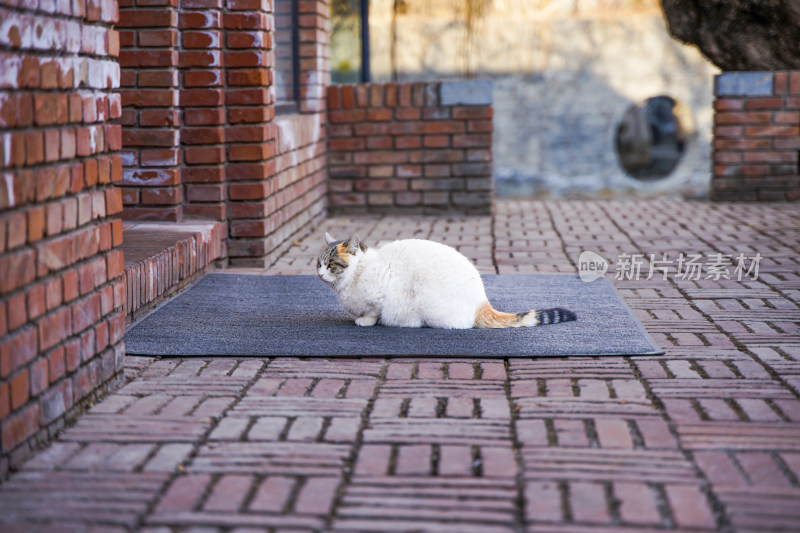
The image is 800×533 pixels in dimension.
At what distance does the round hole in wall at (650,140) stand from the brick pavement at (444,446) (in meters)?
7.63

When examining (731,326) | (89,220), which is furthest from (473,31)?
(89,220)

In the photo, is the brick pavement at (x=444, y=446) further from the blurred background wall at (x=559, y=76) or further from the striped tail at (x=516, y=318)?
the blurred background wall at (x=559, y=76)


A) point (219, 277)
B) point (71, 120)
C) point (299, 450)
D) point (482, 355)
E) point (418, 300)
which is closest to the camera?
point (299, 450)

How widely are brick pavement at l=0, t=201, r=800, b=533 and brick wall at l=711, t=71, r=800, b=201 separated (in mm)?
4845

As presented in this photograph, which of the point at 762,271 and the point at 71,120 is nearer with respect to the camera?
the point at 71,120

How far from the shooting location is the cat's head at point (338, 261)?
13.0 feet

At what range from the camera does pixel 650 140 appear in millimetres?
11414

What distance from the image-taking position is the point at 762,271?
5211 mm

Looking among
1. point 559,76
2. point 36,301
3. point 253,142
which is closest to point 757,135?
point 559,76

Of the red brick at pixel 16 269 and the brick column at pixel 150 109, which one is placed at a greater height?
the brick column at pixel 150 109

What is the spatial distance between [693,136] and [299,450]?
9.02 m

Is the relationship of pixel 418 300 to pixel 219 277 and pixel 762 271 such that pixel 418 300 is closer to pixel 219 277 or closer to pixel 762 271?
pixel 219 277

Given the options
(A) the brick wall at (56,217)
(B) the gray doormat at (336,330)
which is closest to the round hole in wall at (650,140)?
(B) the gray doormat at (336,330)

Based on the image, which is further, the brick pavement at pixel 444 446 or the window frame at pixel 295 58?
the window frame at pixel 295 58
